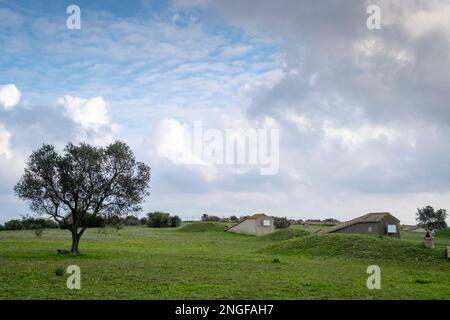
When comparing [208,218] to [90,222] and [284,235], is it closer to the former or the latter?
[284,235]

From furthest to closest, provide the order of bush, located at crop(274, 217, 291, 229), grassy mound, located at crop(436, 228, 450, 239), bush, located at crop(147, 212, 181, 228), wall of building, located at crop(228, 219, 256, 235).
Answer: bush, located at crop(147, 212, 181, 228) → bush, located at crop(274, 217, 291, 229) → wall of building, located at crop(228, 219, 256, 235) → grassy mound, located at crop(436, 228, 450, 239)

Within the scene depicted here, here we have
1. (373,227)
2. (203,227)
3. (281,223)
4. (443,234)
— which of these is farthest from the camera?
(281,223)

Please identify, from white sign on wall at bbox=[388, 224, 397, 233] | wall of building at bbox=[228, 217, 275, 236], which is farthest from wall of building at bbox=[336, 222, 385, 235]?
wall of building at bbox=[228, 217, 275, 236]

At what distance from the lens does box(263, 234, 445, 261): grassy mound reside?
4691 cm

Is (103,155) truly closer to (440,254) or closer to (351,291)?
(351,291)

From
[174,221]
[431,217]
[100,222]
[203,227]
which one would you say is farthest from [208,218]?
[100,222]

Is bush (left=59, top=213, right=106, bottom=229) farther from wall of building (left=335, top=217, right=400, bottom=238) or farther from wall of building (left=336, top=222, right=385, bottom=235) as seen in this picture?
wall of building (left=335, top=217, right=400, bottom=238)

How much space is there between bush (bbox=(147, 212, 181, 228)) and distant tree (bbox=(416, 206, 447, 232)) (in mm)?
81651

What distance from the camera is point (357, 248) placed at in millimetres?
51938

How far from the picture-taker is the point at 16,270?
112ft

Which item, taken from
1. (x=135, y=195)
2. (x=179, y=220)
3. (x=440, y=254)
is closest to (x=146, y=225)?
(x=179, y=220)

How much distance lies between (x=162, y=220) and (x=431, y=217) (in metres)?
89.5

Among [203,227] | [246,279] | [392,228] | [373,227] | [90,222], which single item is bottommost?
[246,279]
